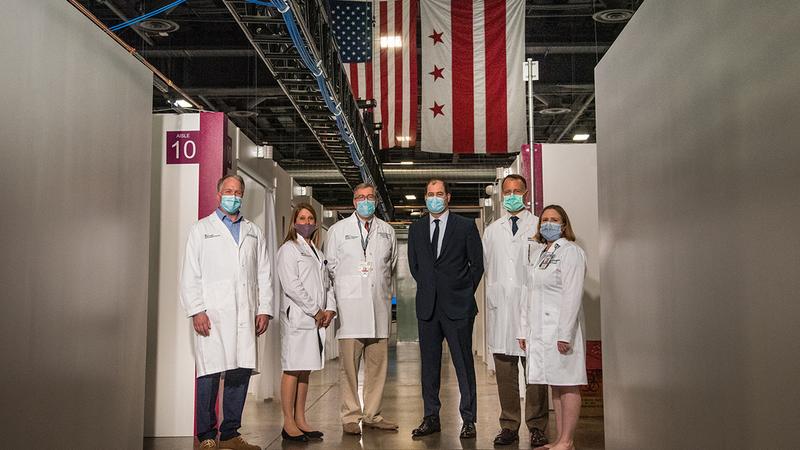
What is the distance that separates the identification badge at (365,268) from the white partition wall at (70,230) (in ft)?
5.42

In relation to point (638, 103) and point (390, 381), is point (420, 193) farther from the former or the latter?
point (638, 103)

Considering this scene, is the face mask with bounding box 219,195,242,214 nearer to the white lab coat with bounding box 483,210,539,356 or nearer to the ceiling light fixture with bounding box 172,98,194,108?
the white lab coat with bounding box 483,210,539,356

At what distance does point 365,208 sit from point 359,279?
20.2 inches

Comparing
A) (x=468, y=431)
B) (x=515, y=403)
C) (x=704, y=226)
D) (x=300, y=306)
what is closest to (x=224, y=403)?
(x=300, y=306)

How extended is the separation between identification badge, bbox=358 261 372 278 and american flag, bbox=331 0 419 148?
8.88 feet

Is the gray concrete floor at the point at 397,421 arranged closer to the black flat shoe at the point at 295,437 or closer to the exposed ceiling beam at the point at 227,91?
the black flat shoe at the point at 295,437

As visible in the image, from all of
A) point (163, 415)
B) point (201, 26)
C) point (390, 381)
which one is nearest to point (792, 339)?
point (163, 415)

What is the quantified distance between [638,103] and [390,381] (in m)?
7.01

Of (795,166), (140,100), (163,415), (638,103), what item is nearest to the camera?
(795,166)

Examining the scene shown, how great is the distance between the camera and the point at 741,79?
8.79 ft

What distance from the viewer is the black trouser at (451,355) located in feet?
18.6

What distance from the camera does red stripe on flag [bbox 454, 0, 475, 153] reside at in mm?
7945

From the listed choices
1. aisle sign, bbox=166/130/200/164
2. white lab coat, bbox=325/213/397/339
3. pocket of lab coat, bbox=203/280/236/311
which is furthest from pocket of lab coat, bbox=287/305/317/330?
aisle sign, bbox=166/130/200/164

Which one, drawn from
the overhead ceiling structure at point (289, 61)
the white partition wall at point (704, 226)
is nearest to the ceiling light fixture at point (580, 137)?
the overhead ceiling structure at point (289, 61)
